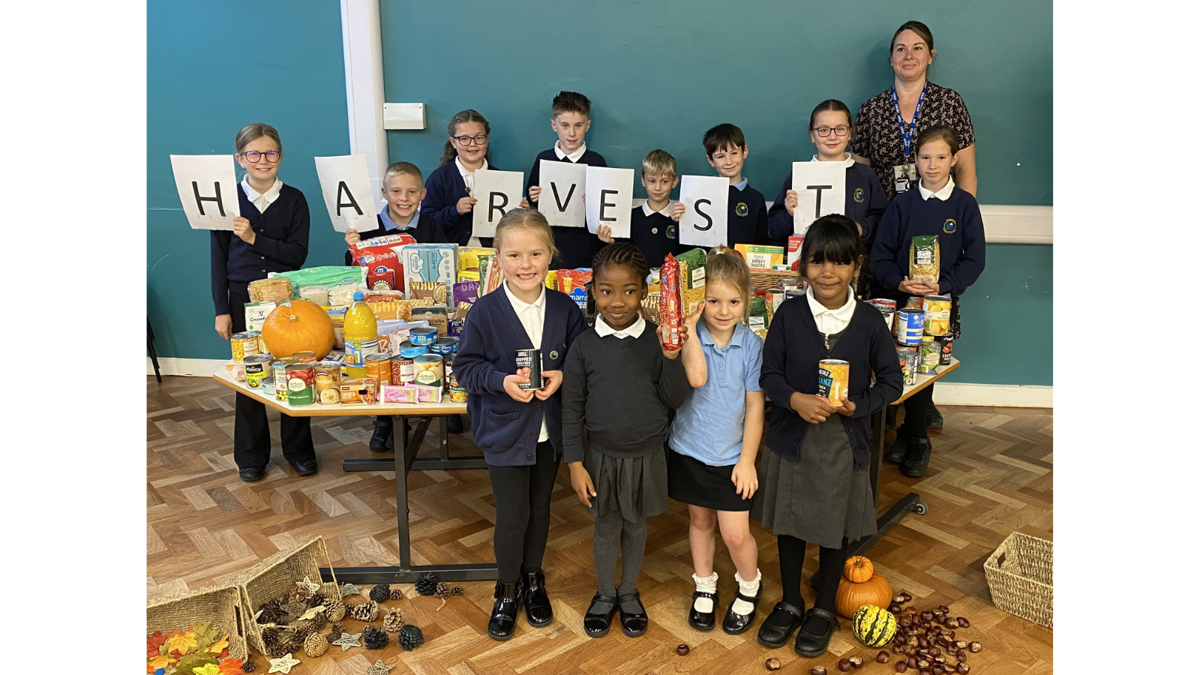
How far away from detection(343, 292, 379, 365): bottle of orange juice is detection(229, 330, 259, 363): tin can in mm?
376

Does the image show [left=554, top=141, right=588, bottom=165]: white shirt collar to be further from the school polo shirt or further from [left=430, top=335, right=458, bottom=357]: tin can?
the school polo shirt

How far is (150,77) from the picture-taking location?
5.20m

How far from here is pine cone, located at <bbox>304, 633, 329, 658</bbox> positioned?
8.23ft

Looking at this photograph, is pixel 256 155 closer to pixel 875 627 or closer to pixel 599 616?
pixel 599 616

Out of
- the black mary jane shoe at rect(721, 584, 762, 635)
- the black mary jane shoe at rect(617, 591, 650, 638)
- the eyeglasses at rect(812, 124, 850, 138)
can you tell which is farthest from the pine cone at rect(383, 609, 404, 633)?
the eyeglasses at rect(812, 124, 850, 138)

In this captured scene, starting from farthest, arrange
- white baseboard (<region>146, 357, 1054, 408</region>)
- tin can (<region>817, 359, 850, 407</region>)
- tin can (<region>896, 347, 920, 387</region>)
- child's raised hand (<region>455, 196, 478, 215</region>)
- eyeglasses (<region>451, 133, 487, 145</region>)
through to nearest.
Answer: white baseboard (<region>146, 357, 1054, 408</region>), eyeglasses (<region>451, 133, 487, 145</region>), child's raised hand (<region>455, 196, 478, 215</region>), tin can (<region>896, 347, 920, 387</region>), tin can (<region>817, 359, 850, 407</region>)

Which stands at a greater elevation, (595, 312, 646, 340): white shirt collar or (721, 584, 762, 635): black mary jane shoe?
(595, 312, 646, 340): white shirt collar

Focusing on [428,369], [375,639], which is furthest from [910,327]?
[375,639]

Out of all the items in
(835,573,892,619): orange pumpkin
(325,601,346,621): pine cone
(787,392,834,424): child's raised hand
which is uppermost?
(787,392,834,424): child's raised hand

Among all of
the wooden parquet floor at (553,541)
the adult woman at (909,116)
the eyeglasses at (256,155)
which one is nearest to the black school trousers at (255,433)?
the wooden parquet floor at (553,541)

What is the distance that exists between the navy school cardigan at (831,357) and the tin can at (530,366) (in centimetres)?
67

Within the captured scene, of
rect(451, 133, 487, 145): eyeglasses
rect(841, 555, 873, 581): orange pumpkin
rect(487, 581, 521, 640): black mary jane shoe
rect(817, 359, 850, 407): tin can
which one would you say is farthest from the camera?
rect(451, 133, 487, 145): eyeglasses

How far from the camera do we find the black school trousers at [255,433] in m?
3.84

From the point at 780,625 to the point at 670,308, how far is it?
1.10m
